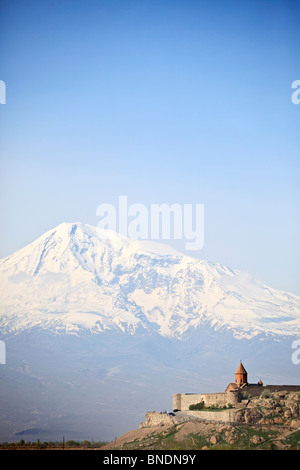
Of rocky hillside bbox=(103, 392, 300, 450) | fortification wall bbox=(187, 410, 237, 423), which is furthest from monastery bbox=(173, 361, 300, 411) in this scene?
fortification wall bbox=(187, 410, 237, 423)

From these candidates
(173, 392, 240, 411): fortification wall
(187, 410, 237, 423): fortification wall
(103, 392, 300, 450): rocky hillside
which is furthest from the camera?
(173, 392, 240, 411): fortification wall

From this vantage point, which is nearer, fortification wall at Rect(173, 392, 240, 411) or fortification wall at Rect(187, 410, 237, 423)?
fortification wall at Rect(187, 410, 237, 423)

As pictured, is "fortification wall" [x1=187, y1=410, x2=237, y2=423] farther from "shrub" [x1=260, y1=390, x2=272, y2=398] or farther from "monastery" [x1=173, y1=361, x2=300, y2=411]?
"shrub" [x1=260, y1=390, x2=272, y2=398]

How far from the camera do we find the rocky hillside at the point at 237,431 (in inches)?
3969

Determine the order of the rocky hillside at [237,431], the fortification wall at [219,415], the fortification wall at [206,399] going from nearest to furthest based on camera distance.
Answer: the rocky hillside at [237,431], the fortification wall at [219,415], the fortification wall at [206,399]

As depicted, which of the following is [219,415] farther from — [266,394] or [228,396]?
[266,394]

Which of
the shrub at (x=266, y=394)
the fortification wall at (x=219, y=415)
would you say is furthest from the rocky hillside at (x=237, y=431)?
the fortification wall at (x=219, y=415)

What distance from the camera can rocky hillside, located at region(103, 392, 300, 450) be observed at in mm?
100819

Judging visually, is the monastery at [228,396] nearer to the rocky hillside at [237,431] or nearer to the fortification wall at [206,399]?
the fortification wall at [206,399]

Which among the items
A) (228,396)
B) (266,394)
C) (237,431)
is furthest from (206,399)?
(237,431)
